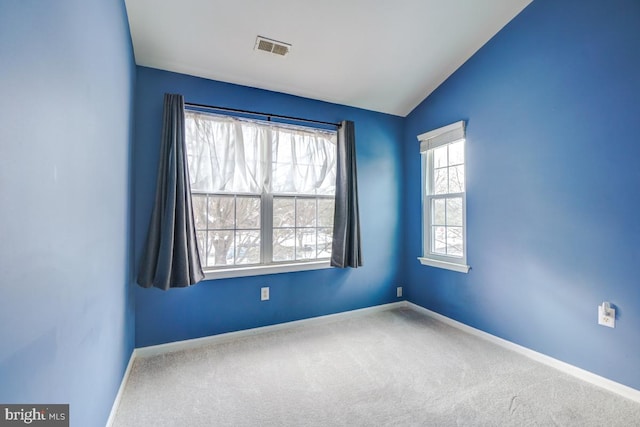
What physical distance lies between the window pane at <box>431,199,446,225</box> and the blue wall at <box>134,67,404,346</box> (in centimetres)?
46

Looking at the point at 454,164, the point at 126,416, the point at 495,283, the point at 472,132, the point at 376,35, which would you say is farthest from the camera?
the point at 454,164

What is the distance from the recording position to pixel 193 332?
2551mm

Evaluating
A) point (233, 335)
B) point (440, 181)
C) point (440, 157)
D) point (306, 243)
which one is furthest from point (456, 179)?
point (233, 335)

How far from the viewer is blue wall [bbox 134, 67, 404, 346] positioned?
2.42 m

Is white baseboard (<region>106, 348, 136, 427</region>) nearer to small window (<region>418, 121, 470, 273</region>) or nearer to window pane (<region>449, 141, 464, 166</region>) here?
small window (<region>418, 121, 470, 273</region>)

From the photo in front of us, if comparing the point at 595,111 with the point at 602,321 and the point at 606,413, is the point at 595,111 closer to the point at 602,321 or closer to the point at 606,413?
the point at 602,321

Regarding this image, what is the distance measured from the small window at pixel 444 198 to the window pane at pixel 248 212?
196 centimetres

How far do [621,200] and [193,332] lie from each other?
3434 mm

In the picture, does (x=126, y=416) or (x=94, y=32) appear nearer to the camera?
(x=94, y=32)

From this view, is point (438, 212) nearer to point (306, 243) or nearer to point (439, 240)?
point (439, 240)

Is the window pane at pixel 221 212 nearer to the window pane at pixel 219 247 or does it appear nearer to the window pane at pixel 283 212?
the window pane at pixel 219 247

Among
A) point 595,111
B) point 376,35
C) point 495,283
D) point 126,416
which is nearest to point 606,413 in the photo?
point 495,283

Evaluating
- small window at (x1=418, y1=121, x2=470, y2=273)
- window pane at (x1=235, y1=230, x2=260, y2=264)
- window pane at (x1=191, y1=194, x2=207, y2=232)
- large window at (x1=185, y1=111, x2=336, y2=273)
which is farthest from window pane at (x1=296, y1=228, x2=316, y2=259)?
small window at (x1=418, y1=121, x2=470, y2=273)

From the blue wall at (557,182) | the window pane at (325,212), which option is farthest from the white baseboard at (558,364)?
the window pane at (325,212)
